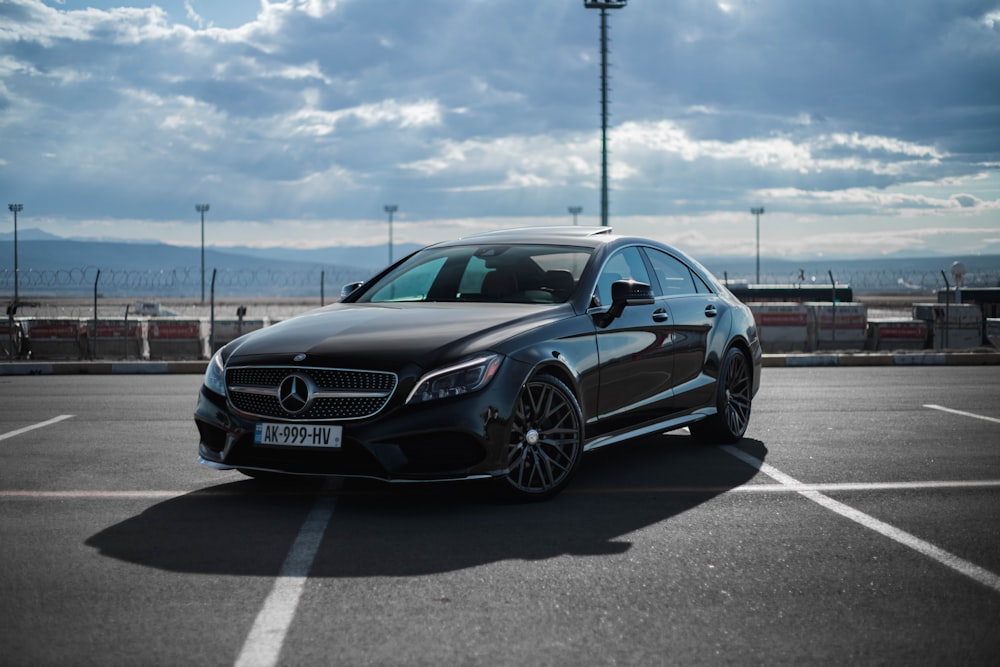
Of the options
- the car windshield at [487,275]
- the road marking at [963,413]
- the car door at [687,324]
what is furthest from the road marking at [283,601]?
the road marking at [963,413]

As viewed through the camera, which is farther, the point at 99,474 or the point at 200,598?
the point at 99,474

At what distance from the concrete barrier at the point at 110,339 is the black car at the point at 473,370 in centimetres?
1707

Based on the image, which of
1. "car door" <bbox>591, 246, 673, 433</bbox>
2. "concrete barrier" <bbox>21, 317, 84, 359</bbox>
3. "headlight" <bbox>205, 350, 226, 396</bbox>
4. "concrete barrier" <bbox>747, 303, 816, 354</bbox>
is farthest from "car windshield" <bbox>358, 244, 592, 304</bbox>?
"concrete barrier" <bbox>747, 303, 816, 354</bbox>

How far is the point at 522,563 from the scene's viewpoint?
487 centimetres

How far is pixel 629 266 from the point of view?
7617 millimetres

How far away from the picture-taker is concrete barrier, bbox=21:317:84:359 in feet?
75.4

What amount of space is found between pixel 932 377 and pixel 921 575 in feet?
38.2

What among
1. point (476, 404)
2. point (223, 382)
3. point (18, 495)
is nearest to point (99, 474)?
point (18, 495)

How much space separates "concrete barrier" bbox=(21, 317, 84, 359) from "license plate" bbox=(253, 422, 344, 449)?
18.5 meters

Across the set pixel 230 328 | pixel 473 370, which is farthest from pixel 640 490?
pixel 230 328

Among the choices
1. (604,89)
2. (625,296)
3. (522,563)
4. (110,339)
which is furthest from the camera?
(604,89)

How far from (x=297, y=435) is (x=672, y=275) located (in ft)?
11.4

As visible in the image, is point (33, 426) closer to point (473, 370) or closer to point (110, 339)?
point (473, 370)

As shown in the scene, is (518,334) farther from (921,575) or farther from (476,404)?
(921,575)
